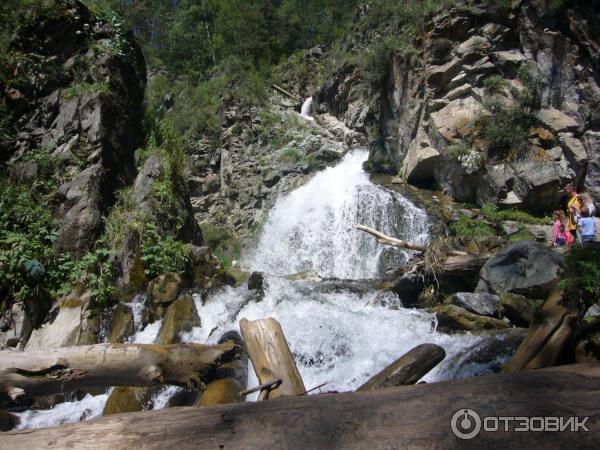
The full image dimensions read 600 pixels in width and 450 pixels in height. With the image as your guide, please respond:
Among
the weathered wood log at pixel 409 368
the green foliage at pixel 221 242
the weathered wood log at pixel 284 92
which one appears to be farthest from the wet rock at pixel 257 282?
the weathered wood log at pixel 284 92

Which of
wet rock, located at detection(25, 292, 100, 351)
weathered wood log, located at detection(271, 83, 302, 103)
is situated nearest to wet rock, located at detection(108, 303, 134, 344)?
wet rock, located at detection(25, 292, 100, 351)

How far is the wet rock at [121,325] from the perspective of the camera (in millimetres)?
6172

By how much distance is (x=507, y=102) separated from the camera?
10945mm

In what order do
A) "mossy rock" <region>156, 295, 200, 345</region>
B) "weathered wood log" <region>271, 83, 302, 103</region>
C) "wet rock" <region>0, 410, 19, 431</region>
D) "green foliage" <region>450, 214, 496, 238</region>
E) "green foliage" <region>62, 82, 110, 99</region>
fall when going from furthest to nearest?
"weathered wood log" <region>271, 83, 302, 103</region> < "green foliage" <region>450, 214, 496, 238</region> < "green foliage" <region>62, 82, 110, 99</region> < "mossy rock" <region>156, 295, 200, 345</region> < "wet rock" <region>0, 410, 19, 431</region>

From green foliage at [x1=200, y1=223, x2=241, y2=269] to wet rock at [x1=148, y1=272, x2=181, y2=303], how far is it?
24.2 feet

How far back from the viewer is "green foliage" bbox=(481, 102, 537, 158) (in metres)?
10.4

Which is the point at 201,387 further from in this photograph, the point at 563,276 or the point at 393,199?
the point at 393,199

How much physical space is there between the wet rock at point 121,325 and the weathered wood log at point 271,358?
3.67m

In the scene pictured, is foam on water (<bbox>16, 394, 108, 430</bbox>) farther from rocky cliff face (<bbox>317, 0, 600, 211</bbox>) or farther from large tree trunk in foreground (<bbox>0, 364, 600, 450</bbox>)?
rocky cliff face (<bbox>317, 0, 600, 211</bbox>)

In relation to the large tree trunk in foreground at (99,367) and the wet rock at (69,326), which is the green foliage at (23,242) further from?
the large tree trunk in foreground at (99,367)

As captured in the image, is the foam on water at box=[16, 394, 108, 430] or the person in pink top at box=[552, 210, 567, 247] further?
the person in pink top at box=[552, 210, 567, 247]

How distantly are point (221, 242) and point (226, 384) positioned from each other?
40.4 feet

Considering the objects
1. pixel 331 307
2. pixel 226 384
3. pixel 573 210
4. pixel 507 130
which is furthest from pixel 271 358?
pixel 507 130

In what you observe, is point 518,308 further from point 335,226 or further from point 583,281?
point 335,226
